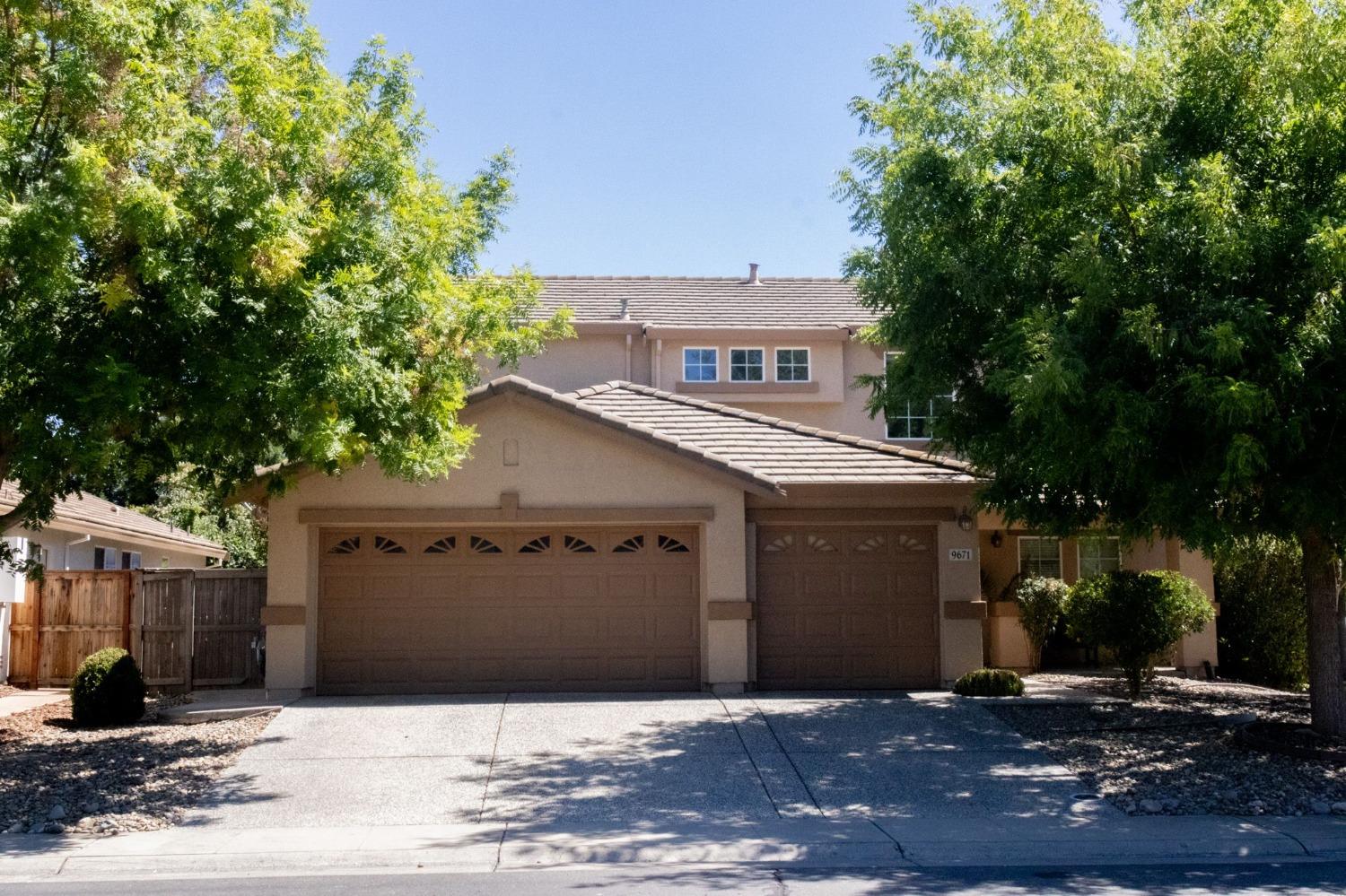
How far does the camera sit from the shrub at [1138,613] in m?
15.2

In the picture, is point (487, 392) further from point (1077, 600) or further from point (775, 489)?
point (1077, 600)

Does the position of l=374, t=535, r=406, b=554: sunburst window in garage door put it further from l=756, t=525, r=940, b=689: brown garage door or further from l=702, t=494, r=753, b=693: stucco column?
l=756, t=525, r=940, b=689: brown garage door

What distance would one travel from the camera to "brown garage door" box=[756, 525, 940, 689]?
1619cm

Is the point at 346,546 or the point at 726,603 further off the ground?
the point at 346,546

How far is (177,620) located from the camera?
17391mm

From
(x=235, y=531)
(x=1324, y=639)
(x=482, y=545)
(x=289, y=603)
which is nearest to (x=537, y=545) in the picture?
(x=482, y=545)

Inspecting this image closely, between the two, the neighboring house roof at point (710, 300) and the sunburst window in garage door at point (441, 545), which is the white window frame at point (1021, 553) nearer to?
the neighboring house roof at point (710, 300)

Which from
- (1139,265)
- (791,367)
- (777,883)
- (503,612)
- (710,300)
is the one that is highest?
(710,300)

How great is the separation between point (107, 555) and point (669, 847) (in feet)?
64.2

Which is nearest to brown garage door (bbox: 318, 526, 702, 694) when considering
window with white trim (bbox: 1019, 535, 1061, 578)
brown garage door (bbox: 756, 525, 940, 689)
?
brown garage door (bbox: 756, 525, 940, 689)

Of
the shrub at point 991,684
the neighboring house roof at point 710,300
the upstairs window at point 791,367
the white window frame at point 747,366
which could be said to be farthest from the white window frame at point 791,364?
the shrub at point 991,684

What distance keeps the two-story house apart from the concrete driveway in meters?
0.70

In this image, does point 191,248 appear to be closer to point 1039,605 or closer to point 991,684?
point 991,684

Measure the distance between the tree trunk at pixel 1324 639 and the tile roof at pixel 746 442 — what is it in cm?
391
